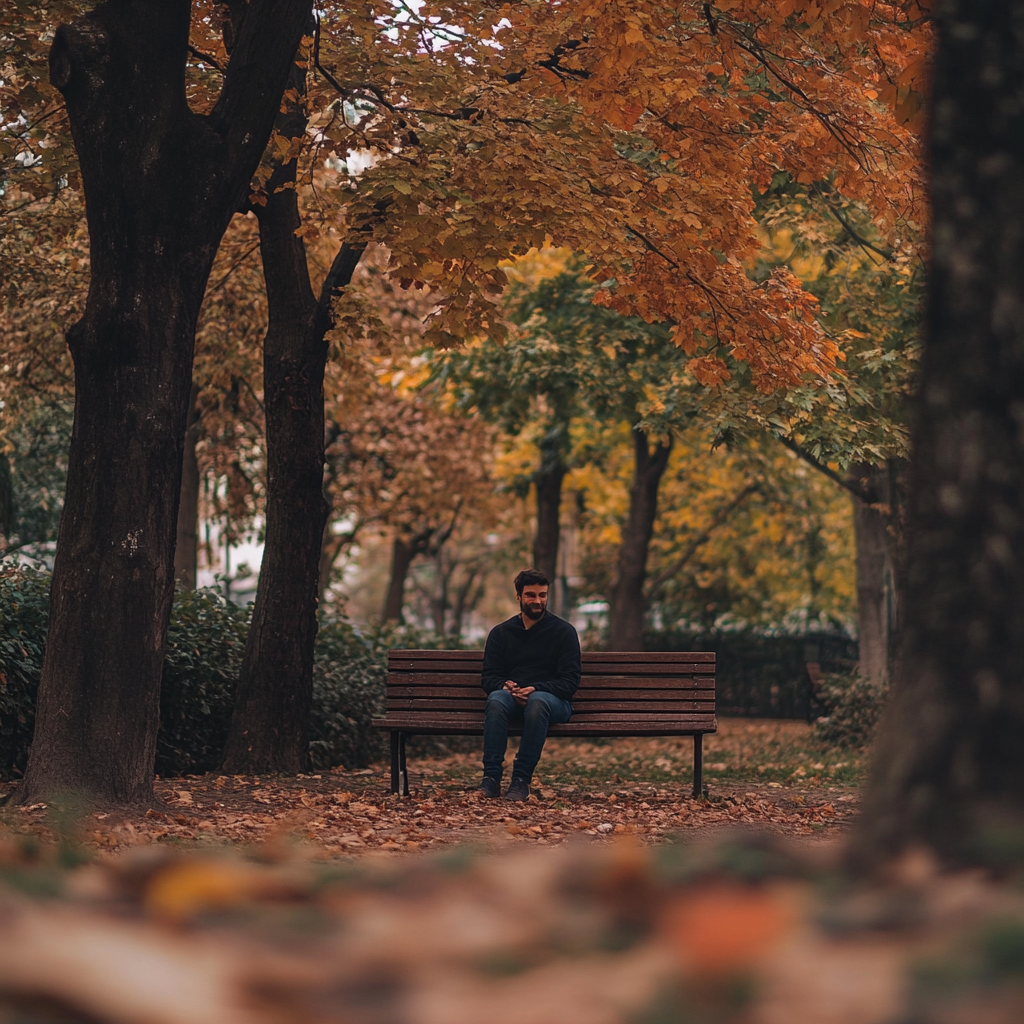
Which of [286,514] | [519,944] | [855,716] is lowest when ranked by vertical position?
[855,716]

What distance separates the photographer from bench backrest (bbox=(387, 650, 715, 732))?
944 cm

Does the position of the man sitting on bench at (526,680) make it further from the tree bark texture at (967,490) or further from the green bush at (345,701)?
the tree bark texture at (967,490)

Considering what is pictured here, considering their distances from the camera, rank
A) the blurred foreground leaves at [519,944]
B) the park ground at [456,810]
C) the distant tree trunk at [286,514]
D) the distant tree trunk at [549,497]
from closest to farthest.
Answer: the blurred foreground leaves at [519,944]
the park ground at [456,810]
the distant tree trunk at [286,514]
the distant tree trunk at [549,497]

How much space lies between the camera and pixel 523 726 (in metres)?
9.04

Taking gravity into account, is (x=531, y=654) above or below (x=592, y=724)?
above

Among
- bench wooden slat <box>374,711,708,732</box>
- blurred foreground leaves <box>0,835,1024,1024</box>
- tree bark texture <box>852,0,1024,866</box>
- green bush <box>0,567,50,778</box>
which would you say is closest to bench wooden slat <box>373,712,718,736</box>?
bench wooden slat <box>374,711,708,732</box>

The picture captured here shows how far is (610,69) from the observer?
7.91 m

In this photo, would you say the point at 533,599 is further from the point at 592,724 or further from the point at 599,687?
the point at 592,724

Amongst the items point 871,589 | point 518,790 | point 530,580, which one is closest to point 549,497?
point 871,589

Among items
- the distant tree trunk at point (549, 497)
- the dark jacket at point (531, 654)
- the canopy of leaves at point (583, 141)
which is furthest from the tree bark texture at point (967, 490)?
→ the distant tree trunk at point (549, 497)

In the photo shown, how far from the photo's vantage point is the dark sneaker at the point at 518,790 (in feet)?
28.7

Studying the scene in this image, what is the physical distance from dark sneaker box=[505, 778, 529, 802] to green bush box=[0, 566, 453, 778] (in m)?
3.10

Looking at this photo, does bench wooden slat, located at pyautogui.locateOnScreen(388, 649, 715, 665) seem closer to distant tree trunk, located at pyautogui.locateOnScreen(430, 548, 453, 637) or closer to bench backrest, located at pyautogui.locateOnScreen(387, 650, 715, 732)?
bench backrest, located at pyautogui.locateOnScreen(387, 650, 715, 732)

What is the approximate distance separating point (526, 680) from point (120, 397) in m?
3.62
